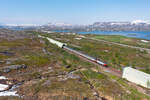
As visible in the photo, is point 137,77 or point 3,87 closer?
A: point 3,87

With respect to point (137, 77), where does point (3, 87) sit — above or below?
above

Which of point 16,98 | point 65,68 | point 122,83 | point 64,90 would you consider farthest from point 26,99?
point 122,83

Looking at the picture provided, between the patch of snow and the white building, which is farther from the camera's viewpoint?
the white building

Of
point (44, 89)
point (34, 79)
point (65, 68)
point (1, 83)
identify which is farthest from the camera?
point (65, 68)

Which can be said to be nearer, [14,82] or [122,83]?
[14,82]

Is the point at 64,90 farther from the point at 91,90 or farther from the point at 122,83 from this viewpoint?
the point at 122,83

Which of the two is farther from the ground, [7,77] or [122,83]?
[7,77]

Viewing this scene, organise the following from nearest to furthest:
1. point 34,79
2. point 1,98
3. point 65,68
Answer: point 1,98
point 34,79
point 65,68

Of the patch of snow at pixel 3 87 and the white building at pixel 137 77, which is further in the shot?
the white building at pixel 137 77
